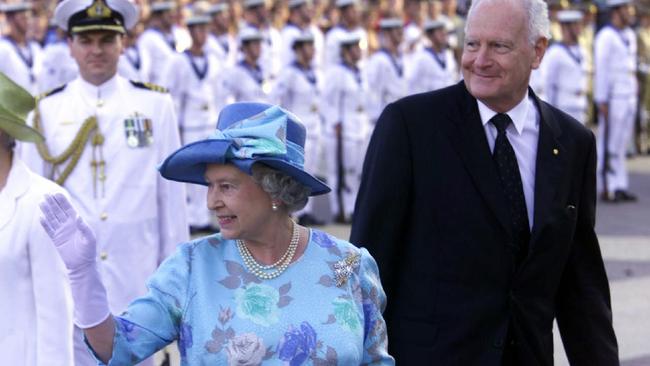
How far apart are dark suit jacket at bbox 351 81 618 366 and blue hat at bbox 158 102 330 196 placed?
2.36 ft

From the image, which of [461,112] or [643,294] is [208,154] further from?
[643,294]

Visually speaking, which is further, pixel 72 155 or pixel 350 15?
pixel 350 15

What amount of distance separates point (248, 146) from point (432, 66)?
12.7 meters

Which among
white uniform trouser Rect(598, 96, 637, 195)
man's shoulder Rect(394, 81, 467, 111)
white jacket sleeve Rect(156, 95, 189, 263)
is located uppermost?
man's shoulder Rect(394, 81, 467, 111)

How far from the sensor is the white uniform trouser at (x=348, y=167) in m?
14.3

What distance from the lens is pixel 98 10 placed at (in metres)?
5.98

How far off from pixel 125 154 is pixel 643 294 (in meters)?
4.98

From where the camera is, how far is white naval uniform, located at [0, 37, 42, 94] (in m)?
13.4

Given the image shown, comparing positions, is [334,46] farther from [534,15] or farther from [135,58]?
[534,15]

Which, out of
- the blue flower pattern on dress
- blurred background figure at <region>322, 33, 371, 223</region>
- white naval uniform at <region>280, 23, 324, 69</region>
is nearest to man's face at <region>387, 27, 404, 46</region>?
white naval uniform at <region>280, 23, 324, 69</region>

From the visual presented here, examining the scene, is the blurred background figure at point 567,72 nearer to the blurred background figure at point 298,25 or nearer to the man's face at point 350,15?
the blurred background figure at point 298,25

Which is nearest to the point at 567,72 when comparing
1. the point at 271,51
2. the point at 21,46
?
the point at 271,51

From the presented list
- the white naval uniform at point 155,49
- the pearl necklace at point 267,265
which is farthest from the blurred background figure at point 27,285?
the white naval uniform at point 155,49

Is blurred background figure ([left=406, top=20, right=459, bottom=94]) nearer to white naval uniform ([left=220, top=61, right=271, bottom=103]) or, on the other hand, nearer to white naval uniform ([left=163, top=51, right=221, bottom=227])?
white naval uniform ([left=220, top=61, right=271, bottom=103])
